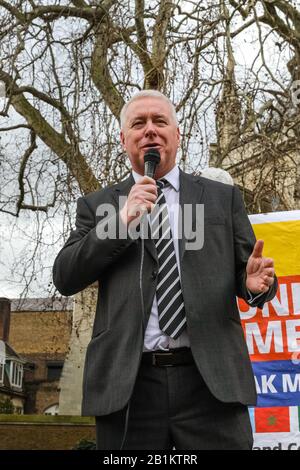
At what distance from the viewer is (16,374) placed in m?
40.1

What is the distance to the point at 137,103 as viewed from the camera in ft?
7.95

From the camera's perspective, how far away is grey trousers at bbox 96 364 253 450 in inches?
79.4

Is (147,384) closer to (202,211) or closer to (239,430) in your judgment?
(239,430)

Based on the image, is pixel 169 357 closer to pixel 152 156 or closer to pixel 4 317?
pixel 152 156

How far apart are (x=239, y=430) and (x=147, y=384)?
0.33m

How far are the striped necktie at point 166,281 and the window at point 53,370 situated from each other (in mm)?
40120

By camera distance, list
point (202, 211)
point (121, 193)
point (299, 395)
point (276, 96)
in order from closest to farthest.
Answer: point (202, 211) < point (121, 193) < point (299, 395) < point (276, 96)

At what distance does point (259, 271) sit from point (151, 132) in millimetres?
642

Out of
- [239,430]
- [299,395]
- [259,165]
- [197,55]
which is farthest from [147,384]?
[197,55]

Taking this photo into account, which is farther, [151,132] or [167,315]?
[151,132]

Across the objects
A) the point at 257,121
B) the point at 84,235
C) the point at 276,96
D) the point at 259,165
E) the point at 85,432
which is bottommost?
the point at 85,432

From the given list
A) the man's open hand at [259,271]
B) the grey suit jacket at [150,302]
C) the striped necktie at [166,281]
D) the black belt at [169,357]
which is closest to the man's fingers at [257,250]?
the man's open hand at [259,271]

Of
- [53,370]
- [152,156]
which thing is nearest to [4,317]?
[53,370]
